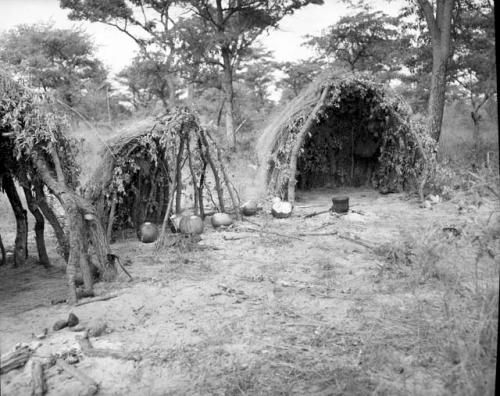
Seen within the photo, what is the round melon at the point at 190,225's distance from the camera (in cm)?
727

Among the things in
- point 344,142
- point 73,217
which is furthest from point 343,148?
point 73,217

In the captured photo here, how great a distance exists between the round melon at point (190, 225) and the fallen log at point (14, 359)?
13.1ft

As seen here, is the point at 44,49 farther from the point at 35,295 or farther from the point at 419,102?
the point at 35,295

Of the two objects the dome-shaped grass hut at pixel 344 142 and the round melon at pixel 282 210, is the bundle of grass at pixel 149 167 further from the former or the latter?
the dome-shaped grass hut at pixel 344 142

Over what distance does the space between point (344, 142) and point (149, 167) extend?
18.5 ft

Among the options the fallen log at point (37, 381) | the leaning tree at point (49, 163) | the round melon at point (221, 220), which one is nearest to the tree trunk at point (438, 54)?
the round melon at point (221, 220)

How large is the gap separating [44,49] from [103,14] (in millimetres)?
4747

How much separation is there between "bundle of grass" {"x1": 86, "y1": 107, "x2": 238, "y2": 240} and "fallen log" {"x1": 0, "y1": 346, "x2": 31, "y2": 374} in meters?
2.95

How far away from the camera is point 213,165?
7.78 meters

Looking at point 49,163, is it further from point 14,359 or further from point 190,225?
point 190,225

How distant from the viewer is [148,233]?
23.8 ft

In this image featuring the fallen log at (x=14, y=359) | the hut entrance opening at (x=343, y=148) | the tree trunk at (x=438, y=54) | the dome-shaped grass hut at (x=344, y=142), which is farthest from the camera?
the tree trunk at (x=438, y=54)

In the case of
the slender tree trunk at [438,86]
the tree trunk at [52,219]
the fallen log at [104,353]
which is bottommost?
the fallen log at [104,353]

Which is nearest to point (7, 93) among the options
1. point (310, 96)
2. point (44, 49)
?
point (310, 96)
